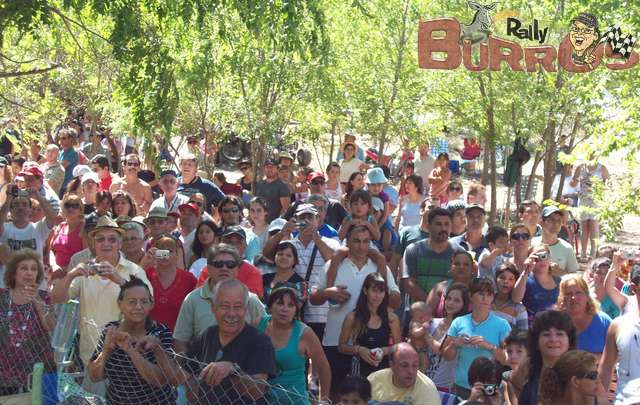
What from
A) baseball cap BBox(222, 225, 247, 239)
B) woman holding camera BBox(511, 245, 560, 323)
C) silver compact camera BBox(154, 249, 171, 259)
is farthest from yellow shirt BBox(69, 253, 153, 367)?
woman holding camera BBox(511, 245, 560, 323)

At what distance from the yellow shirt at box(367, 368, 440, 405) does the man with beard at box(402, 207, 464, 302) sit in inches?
86.8

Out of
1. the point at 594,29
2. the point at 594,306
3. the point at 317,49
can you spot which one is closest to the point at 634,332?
the point at 594,306

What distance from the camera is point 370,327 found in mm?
7504

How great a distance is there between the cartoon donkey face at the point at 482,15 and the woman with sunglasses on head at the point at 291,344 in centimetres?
837

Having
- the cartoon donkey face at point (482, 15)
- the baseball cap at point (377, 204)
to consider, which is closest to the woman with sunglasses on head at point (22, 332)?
the baseball cap at point (377, 204)

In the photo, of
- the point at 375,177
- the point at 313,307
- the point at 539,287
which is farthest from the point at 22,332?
the point at 375,177

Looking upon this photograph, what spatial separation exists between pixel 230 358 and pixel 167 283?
2122mm

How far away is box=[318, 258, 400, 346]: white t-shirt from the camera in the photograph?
7.93 metres

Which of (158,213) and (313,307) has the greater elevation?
(158,213)

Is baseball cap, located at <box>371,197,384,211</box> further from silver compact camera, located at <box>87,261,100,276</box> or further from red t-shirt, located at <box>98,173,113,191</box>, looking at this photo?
silver compact camera, located at <box>87,261,100,276</box>

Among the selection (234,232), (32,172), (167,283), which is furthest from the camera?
(32,172)

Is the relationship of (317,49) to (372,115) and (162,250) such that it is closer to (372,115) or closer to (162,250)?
(162,250)

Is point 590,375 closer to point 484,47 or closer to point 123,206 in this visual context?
point 123,206

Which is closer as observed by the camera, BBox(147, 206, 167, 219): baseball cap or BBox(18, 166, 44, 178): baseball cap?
BBox(147, 206, 167, 219): baseball cap
